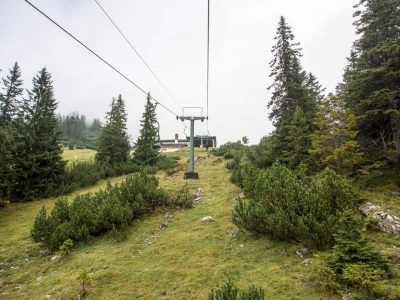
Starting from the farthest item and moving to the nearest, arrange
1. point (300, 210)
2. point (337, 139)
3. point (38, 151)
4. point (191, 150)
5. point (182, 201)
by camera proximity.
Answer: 1. point (38, 151)
2. point (191, 150)
3. point (182, 201)
4. point (337, 139)
5. point (300, 210)

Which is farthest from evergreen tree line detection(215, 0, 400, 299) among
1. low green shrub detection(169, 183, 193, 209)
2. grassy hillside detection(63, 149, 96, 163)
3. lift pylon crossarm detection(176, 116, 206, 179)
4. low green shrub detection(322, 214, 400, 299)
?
grassy hillside detection(63, 149, 96, 163)

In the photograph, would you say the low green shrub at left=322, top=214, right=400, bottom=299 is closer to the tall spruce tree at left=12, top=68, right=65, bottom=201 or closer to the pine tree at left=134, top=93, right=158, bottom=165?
the tall spruce tree at left=12, top=68, right=65, bottom=201

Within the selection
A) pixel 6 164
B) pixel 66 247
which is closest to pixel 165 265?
pixel 66 247

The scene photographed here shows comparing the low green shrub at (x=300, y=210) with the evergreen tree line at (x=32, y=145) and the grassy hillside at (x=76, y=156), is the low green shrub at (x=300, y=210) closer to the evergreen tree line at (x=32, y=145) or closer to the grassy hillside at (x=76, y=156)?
the evergreen tree line at (x=32, y=145)

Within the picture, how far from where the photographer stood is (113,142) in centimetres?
3506

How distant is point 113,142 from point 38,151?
31.5 ft

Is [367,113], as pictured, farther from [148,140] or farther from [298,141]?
[148,140]

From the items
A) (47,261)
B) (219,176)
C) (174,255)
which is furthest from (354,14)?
(47,261)

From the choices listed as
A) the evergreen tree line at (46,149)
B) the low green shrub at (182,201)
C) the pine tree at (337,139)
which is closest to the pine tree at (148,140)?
the evergreen tree line at (46,149)

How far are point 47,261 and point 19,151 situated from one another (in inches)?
687

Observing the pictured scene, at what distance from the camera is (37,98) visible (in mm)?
29609

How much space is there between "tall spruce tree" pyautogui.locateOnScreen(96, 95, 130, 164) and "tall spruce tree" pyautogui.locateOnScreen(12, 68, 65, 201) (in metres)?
6.53

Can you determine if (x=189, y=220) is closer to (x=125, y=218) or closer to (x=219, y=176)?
(x=125, y=218)

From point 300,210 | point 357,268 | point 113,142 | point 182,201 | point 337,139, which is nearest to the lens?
point 357,268
